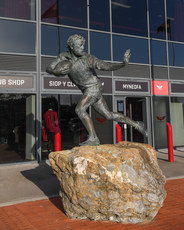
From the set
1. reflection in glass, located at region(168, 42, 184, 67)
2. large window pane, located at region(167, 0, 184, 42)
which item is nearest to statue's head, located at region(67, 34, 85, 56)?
reflection in glass, located at region(168, 42, 184, 67)

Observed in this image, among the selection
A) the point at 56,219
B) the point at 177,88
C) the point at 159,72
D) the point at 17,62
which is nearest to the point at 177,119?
the point at 177,88

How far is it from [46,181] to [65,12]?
6895 mm

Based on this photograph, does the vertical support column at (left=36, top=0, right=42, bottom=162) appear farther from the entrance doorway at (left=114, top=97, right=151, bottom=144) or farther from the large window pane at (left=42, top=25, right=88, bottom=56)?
the entrance doorway at (left=114, top=97, right=151, bottom=144)

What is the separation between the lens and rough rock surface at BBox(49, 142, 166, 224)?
3133mm

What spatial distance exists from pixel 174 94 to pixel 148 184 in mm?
8527

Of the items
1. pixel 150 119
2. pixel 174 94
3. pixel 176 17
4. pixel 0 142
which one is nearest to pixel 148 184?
pixel 0 142

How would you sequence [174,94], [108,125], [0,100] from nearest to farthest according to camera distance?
[0,100], [108,125], [174,94]

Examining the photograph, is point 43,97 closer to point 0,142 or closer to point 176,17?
A: point 0,142

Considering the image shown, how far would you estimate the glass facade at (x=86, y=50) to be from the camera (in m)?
8.17

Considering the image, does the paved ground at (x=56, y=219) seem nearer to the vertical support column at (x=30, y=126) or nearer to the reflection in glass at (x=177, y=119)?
the vertical support column at (x=30, y=126)

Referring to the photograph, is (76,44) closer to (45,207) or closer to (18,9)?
Result: (45,207)

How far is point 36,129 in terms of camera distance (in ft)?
26.9

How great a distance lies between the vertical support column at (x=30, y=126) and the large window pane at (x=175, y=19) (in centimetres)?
742

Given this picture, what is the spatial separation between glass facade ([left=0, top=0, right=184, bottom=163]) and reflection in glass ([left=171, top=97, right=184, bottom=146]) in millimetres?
49
